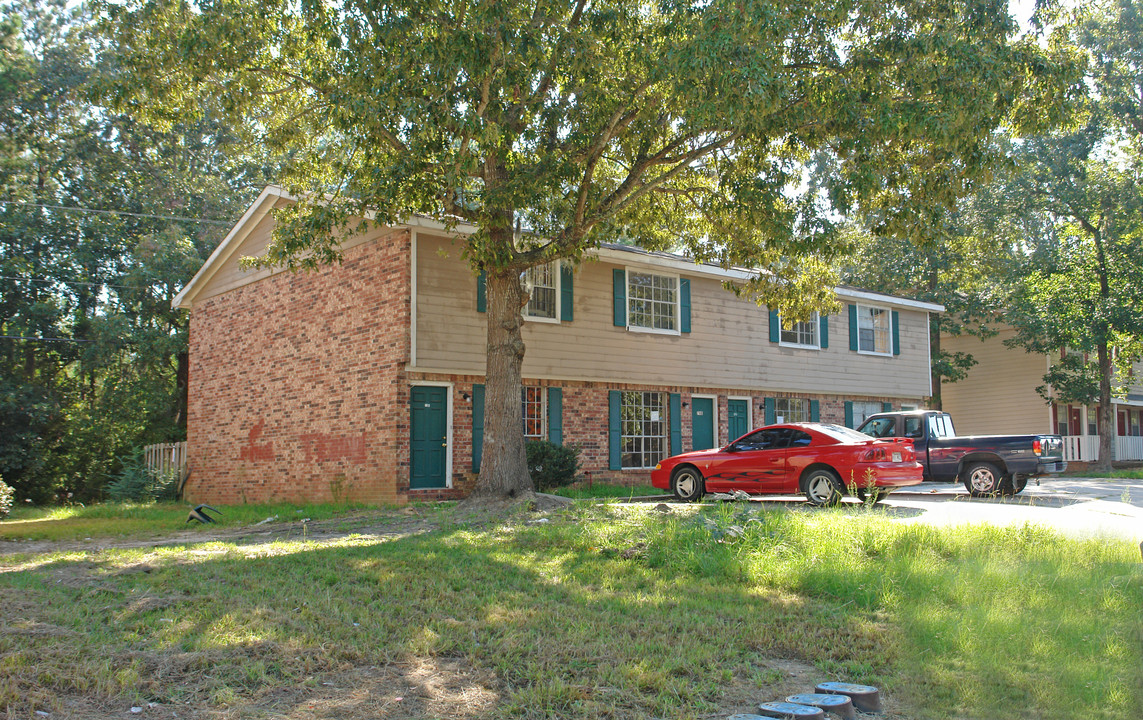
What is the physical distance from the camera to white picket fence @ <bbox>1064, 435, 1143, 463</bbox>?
105 ft

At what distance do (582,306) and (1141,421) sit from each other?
3236cm

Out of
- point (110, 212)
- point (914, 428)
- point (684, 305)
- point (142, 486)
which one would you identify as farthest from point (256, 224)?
point (914, 428)

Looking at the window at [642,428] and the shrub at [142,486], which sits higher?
the window at [642,428]

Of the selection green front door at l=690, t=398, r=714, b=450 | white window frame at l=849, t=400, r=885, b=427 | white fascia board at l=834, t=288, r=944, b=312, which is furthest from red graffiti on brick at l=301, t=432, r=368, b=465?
white window frame at l=849, t=400, r=885, b=427

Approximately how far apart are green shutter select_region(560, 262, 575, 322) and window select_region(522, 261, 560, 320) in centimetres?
12

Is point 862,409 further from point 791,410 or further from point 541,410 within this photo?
point 541,410

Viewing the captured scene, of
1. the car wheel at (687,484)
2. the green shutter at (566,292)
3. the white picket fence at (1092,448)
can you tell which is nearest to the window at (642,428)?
the green shutter at (566,292)

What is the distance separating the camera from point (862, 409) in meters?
26.3

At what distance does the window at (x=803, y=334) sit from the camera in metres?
24.2

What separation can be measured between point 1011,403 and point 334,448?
25.6 m

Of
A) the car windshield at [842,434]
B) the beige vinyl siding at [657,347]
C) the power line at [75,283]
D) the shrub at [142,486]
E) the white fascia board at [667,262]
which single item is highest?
the power line at [75,283]

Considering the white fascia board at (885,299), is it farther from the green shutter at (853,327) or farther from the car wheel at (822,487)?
the car wheel at (822,487)

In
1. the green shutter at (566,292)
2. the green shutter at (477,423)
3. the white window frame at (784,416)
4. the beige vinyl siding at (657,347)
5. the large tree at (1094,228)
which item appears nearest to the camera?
the beige vinyl siding at (657,347)

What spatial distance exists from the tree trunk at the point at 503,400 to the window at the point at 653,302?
6.86m
